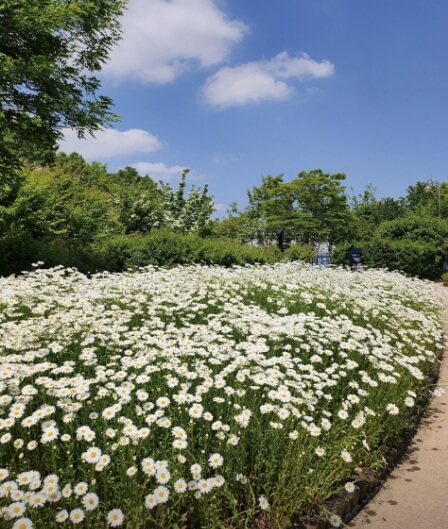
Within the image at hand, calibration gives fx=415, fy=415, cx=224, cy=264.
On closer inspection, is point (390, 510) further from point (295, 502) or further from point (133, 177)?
point (133, 177)

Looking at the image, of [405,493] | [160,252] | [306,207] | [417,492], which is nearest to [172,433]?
[405,493]

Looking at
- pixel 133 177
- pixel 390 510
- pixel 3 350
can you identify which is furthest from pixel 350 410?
pixel 133 177

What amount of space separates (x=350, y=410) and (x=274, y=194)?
33.2 metres

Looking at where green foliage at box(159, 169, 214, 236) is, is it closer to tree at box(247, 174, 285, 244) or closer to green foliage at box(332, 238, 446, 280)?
green foliage at box(332, 238, 446, 280)

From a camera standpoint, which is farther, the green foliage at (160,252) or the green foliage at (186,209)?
the green foliage at (186,209)

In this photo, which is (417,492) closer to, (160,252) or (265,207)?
(160,252)

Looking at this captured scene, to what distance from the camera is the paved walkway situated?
2.95 metres

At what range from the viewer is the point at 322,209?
3469cm

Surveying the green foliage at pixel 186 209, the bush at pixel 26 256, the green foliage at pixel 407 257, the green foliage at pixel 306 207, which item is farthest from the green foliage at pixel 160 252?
the green foliage at pixel 306 207

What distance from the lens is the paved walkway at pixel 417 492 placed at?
295 centimetres

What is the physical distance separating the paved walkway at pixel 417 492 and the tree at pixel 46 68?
946 cm

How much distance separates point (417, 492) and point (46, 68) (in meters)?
10.1

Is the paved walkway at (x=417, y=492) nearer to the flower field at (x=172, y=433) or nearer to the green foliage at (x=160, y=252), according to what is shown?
the flower field at (x=172, y=433)

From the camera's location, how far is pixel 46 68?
30.1 ft
